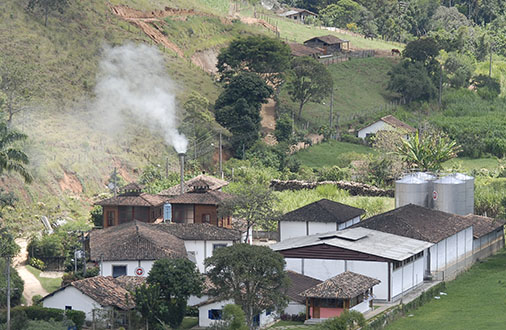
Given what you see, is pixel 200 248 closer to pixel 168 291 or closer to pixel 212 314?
pixel 212 314

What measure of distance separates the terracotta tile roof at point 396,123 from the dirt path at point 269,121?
A: 1259cm

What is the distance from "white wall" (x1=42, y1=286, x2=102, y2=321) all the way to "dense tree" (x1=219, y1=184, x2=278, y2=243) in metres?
20.3

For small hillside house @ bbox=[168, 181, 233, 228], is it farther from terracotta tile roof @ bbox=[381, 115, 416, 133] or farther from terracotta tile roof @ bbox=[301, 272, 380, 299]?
terracotta tile roof @ bbox=[381, 115, 416, 133]

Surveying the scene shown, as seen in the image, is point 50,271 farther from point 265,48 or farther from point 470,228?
point 265,48

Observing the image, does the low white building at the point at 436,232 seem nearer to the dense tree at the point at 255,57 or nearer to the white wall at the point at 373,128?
the dense tree at the point at 255,57

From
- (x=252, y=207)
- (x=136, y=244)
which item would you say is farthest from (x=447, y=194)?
(x=136, y=244)

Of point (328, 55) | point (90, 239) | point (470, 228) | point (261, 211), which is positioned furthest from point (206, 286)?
point (328, 55)

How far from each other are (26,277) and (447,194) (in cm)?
3421

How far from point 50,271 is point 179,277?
16108mm

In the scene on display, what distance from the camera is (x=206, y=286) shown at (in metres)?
66.2

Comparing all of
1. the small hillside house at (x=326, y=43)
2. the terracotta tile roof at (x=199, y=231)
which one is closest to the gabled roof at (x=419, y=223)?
the terracotta tile roof at (x=199, y=231)

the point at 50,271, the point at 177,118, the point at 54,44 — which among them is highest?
the point at 54,44

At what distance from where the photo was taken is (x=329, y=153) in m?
128

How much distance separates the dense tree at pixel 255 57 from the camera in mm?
132375
